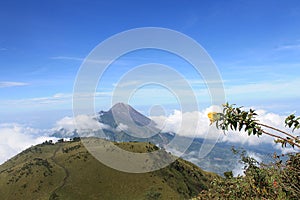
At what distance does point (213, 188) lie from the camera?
49.0 ft

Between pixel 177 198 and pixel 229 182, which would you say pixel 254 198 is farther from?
pixel 177 198

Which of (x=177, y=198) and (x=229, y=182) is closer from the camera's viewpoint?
(x=229, y=182)

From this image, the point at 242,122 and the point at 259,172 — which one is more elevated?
the point at 242,122

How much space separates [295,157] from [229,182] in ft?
20.9

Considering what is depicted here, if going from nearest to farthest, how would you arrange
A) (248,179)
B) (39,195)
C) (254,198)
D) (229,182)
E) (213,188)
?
(254,198) → (248,179) → (229,182) → (213,188) → (39,195)

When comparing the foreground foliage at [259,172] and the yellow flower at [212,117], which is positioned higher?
the yellow flower at [212,117]

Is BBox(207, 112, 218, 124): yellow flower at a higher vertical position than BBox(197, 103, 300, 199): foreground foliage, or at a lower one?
higher

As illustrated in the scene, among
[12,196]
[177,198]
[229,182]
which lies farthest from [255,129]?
[12,196]

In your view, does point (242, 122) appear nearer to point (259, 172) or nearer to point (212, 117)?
A: point (212, 117)

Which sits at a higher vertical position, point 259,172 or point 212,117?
point 212,117

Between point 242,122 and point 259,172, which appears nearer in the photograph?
point 242,122

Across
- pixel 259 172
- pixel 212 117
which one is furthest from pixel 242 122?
pixel 259 172

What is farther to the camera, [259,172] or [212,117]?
[259,172]

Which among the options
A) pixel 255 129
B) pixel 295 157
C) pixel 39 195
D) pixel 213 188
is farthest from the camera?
pixel 39 195
